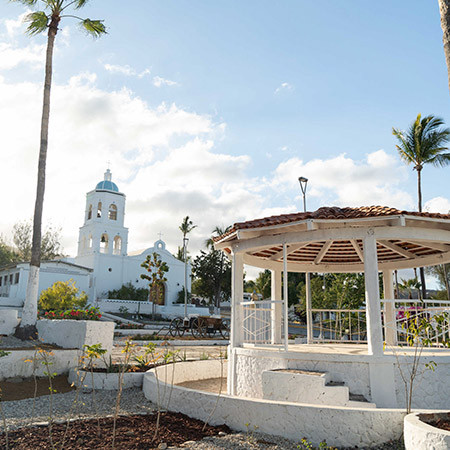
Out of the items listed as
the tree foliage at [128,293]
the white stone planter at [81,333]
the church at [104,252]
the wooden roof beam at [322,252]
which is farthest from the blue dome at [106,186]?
the wooden roof beam at [322,252]

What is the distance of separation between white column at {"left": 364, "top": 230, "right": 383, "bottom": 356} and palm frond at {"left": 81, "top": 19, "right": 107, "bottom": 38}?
40.4 feet

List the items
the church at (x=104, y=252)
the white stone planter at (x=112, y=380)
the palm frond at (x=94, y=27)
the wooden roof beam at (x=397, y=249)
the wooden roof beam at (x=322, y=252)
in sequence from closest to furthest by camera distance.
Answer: the white stone planter at (x=112, y=380) < the wooden roof beam at (x=397, y=249) < the wooden roof beam at (x=322, y=252) < the palm frond at (x=94, y=27) < the church at (x=104, y=252)

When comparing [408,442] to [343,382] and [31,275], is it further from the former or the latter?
[31,275]

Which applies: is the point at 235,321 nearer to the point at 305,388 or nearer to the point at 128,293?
the point at 305,388

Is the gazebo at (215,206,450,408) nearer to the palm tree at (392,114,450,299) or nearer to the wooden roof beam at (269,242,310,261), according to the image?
the wooden roof beam at (269,242,310,261)

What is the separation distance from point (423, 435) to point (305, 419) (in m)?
1.48

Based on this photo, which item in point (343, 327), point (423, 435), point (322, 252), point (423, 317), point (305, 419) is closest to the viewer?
point (423, 435)

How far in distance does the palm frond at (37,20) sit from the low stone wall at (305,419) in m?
13.1

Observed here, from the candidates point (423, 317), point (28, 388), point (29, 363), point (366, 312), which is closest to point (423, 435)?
point (366, 312)

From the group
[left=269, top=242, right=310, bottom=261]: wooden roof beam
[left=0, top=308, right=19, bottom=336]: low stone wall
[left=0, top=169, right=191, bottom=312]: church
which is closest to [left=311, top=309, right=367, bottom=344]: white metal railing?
[left=269, top=242, right=310, bottom=261]: wooden roof beam

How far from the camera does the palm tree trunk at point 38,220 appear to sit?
39.2 feet

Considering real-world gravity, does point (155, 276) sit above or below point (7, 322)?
above

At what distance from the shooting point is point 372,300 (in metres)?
7.38

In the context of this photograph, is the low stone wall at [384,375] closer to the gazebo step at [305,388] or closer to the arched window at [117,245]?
the gazebo step at [305,388]
